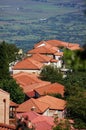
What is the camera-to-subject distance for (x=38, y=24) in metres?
147

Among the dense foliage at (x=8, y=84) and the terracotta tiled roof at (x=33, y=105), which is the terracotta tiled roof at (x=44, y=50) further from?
the terracotta tiled roof at (x=33, y=105)

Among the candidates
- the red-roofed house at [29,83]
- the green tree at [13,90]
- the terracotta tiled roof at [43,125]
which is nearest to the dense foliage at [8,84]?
the green tree at [13,90]

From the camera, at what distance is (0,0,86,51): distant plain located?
11306 centimetres

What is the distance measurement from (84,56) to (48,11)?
176609 mm

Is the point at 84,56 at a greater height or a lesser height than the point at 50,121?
greater

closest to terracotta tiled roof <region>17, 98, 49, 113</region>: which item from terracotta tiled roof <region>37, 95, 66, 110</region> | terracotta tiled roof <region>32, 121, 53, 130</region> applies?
terracotta tiled roof <region>37, 95, 66, 110</region>

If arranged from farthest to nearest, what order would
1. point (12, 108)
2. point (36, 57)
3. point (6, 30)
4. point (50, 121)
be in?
point (6, 30)
point (36, 57)
point (12, 108)
point (50, 121)

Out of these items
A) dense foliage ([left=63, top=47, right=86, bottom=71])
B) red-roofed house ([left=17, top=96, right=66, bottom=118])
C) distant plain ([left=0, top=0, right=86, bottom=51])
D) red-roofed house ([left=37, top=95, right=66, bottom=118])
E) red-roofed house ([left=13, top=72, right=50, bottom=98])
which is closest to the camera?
dense foliage ([left=63, top=47, right=86, bottom=71])

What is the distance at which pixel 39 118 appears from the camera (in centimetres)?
2086

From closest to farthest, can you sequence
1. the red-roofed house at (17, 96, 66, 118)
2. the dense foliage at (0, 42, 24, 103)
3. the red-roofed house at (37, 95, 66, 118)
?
the red-roofed house at (17, 96, 66, 118) < the red-roofed house at (37, 95, 66, 118) < the dense foliage at (0, 42, 24, 103)

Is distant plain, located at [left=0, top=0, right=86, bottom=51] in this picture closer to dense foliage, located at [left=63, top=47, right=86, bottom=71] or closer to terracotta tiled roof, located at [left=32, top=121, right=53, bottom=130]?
terracotta tiled roof, located at [left=32, top=121, right=53, bottom=130]

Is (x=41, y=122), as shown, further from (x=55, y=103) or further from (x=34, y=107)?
(x=55, y=103)

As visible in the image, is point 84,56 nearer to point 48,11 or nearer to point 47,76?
point 47,76

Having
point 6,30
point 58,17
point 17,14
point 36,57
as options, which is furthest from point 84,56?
point 17,14
